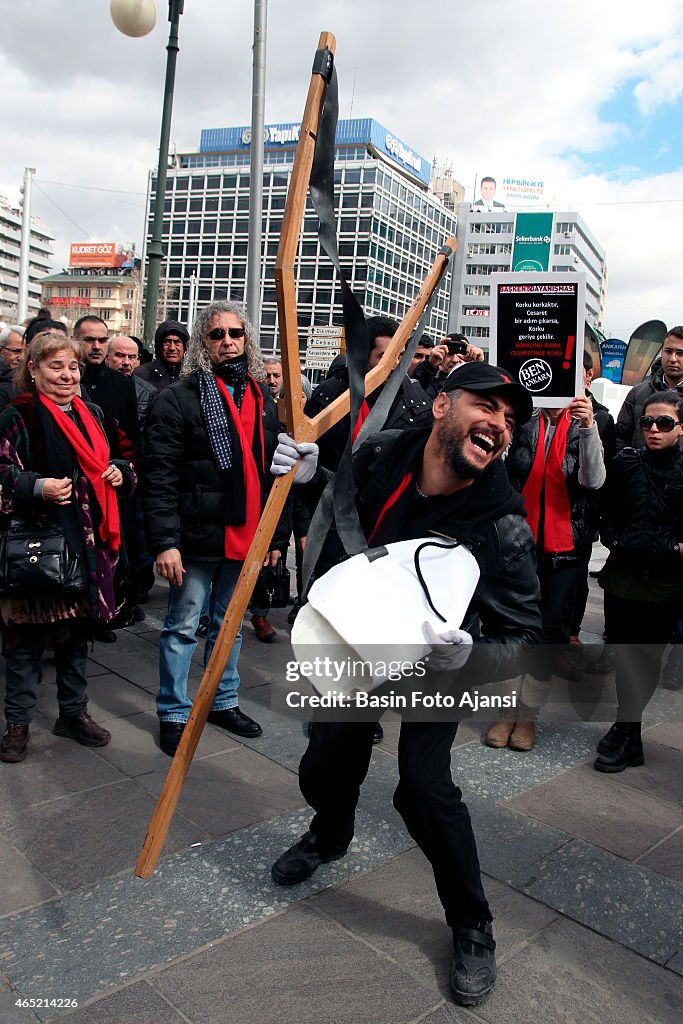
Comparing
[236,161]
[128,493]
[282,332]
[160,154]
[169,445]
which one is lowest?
[128,493]

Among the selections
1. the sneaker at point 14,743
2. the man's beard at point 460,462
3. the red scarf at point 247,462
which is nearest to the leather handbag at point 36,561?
the sneaker at point 14,743

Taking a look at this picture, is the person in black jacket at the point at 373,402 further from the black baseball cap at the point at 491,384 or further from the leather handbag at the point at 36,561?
the leather handbag at the point at 36,561

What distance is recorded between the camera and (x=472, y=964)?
92.3 inches

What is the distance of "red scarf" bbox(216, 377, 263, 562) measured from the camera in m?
3.96

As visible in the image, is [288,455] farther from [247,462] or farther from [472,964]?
[472,964]

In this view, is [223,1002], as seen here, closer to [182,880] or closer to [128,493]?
[182,880]

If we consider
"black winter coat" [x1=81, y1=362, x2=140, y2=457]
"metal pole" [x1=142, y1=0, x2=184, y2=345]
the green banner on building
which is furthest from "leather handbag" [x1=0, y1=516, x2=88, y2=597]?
the green banner on building

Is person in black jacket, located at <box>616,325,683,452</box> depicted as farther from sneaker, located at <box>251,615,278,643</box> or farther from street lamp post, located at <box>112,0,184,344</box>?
street lamp post, located at <box>112,0,184,344</box>

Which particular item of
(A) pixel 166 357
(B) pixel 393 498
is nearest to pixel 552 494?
(B) pixel 393 498

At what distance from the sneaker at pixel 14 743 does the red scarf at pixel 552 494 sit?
2659mm

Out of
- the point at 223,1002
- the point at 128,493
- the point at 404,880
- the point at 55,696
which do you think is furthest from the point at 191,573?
the point at 223,1002

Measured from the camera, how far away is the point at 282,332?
7.72 feet

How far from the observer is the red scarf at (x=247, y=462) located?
3.96 m

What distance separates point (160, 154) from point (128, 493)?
7260mm
